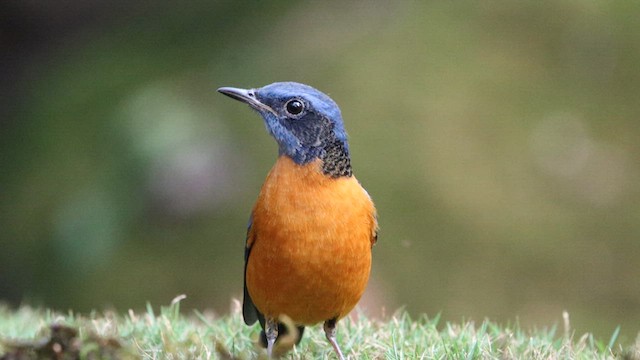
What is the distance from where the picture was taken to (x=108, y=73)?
43.7 feet

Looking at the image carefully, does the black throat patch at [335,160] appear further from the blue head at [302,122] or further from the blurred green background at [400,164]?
the blurred green background at [400,164]

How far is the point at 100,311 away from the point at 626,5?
7.32 meters

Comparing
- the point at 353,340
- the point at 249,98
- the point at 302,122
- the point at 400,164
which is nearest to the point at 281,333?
the point at 353,340

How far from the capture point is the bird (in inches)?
234

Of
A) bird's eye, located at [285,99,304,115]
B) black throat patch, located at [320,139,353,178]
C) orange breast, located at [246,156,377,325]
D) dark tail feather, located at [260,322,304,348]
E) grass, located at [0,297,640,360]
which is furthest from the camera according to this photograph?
dark tail feather, located at [260,322,304,348]

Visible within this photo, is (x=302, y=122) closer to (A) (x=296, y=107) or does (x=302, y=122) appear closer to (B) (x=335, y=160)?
(A) (x=296, y=107)

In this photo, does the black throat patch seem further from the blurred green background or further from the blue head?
the blurred green background

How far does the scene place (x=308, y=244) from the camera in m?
5.89

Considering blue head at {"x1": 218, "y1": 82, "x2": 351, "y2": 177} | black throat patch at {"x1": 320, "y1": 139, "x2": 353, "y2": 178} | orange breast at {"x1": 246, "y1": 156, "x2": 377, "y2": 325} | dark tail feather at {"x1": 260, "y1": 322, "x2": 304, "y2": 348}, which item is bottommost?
dark tail feather at {"x1": 260, "y1": 322, "x2": 304, "y2": 348}

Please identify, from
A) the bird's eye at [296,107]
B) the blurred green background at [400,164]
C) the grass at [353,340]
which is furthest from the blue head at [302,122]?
the blurred green background at [400,164]

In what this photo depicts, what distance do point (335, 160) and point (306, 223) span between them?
1.81 feet

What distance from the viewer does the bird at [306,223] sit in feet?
19.5

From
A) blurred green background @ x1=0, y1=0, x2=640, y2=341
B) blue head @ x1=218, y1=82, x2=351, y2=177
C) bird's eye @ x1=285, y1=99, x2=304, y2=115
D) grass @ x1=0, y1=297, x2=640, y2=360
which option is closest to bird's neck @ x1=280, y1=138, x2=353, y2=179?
blue head @ x1=218, y1=82, x2=351, y2=177

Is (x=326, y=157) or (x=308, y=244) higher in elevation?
(x=326, y=157)
